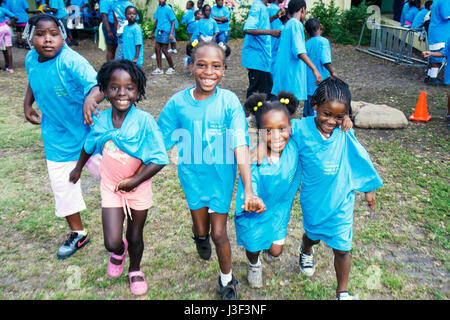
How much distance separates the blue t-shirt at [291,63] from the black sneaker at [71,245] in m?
2.96

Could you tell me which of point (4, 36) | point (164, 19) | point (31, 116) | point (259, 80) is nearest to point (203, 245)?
point (31, 116)

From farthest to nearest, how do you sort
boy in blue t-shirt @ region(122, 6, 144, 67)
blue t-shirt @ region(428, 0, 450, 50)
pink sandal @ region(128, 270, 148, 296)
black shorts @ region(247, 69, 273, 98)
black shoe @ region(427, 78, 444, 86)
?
1. black shoe @ region(427, 78, 444, 86)
2. blue t-shirt @ region(428, 0, 450, 50)
3. boy in blue t-shirt @ region(122, 6, 144, 67)
4. black shorts @ region(247, 69, 273, 98)
5. pink sandal @ region(128, 270, 148, 296)

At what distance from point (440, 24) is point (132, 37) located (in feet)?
20.5

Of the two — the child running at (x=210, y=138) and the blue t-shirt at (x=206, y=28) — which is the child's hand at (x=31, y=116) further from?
the blue t-shirt at (x=206, y=28)

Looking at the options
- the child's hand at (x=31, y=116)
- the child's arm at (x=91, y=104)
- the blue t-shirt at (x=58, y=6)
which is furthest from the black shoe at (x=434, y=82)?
the blue t-shirt at (x=58, y=6)

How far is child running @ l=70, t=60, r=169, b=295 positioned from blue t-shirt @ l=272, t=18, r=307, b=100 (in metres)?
2.54

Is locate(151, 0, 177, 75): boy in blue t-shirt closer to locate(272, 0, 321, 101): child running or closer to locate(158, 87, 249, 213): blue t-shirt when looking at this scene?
locate(272, 0, 321, 101): child running

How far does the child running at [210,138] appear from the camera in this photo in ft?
8.00

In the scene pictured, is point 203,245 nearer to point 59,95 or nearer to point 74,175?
point 74,175

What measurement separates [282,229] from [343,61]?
9.62 meters

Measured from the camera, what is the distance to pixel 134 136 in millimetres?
2496

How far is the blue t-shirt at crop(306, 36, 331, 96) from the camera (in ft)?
16.7

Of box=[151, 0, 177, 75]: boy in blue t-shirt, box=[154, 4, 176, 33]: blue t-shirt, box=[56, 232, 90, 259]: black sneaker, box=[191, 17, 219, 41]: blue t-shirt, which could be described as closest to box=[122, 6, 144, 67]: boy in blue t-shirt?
box=[151, 0, 177, 75]: boy in blue t-shirt
